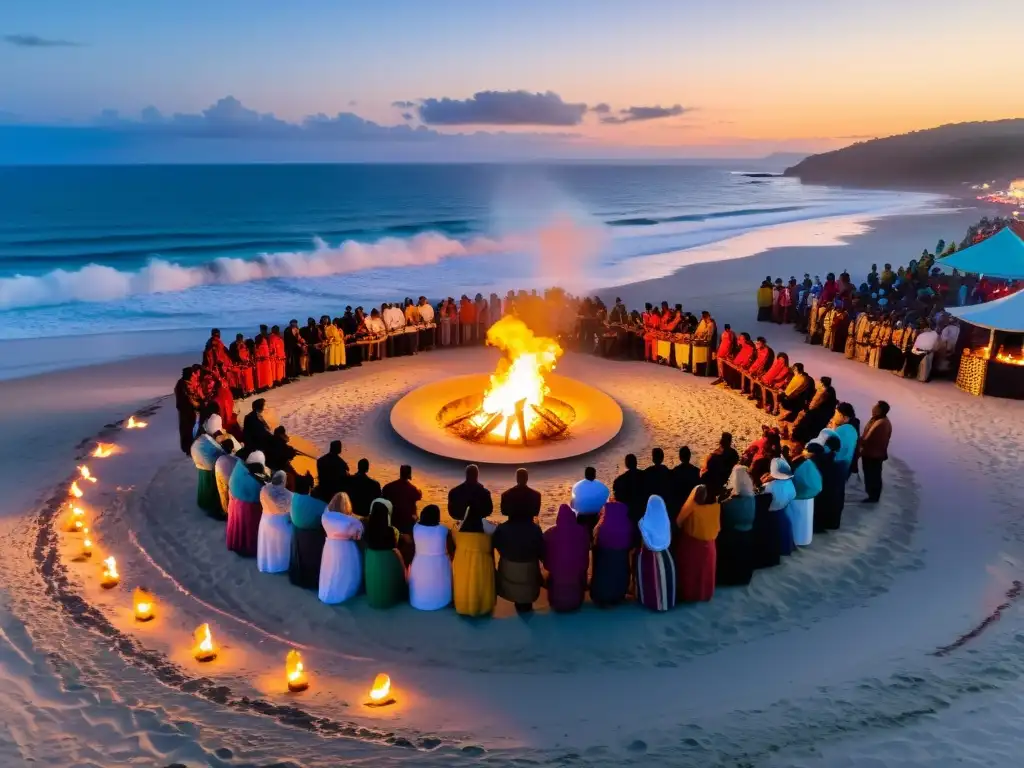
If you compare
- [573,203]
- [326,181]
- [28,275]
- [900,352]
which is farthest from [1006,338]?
[326,181]

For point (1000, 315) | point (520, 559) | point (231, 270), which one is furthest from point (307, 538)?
point (231, 270)

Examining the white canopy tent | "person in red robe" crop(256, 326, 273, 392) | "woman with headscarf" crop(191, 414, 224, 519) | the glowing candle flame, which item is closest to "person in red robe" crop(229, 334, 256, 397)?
"person in red robe" crop(256, 326, 273, 392)

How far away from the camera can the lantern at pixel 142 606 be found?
864 cm

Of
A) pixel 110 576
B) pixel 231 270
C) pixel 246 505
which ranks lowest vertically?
pixel 231 270

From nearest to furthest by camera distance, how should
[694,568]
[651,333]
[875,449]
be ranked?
[694,568], [875,449], [651,333]

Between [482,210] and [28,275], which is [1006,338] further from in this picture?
[482,210]

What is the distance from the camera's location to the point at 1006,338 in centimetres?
1662

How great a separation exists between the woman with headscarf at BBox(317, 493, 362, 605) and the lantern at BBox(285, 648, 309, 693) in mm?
1287

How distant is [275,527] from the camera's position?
9344 millimetres

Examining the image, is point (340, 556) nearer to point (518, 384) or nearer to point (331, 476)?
point (331, 476)

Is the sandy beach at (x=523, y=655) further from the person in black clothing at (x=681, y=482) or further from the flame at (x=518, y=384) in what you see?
the flame at (x=518, y=384)

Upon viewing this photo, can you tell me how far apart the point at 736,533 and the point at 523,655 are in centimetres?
276

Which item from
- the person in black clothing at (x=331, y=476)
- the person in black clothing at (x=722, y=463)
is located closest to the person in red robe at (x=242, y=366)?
the person in black clothing at (x=331, y=476)

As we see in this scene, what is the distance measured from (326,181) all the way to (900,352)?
14271 centimetres
